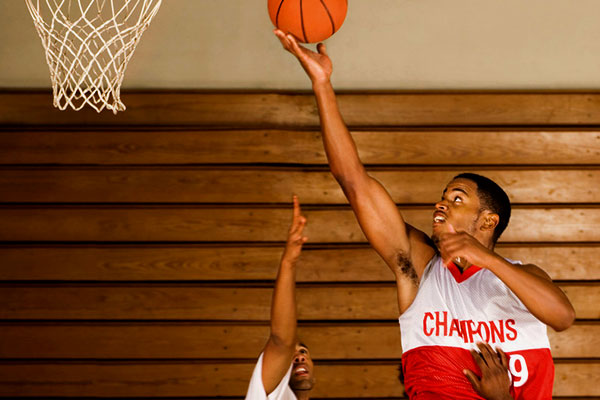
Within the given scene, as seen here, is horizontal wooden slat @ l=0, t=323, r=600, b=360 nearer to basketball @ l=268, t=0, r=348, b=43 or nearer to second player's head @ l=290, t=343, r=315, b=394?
second player's head @ l=290, t=343, r=315, b=394

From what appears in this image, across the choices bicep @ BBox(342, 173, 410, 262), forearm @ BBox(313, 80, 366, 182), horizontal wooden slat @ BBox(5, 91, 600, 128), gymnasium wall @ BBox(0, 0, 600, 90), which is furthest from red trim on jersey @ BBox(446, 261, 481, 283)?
gymnasium wall @ BBox(0, 0, 600, 90)

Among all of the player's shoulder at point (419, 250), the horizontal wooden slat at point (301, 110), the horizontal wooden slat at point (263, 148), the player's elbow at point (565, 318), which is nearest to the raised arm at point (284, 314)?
the player's shoulder at point (419, 250)

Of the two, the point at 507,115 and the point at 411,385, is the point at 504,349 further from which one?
the point at 507,115

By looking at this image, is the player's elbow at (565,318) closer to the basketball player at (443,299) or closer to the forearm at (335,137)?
the basketball player at (443,299)

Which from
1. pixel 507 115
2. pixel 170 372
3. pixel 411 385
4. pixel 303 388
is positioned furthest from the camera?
pixel 507 115

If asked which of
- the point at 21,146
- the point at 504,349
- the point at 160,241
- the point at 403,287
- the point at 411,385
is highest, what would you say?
the point at 21,146

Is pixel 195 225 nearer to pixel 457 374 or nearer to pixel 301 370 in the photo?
pixel 301 370

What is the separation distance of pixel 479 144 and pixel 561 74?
3.00 ft

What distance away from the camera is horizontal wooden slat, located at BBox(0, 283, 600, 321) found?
4.31 metres

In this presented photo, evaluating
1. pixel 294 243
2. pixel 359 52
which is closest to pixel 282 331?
pixel 294 243

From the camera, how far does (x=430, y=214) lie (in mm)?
4422

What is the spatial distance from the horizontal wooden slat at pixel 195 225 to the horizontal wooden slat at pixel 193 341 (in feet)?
2.18

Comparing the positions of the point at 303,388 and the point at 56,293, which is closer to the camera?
the point at 303,388

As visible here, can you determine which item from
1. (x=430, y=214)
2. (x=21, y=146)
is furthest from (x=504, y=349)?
(x=21, y=146)
